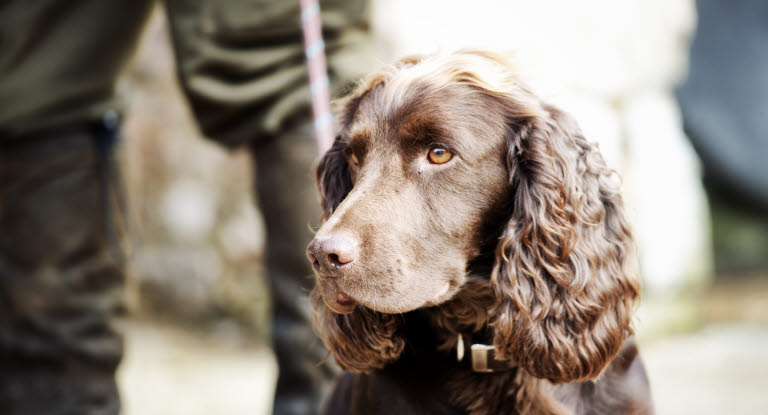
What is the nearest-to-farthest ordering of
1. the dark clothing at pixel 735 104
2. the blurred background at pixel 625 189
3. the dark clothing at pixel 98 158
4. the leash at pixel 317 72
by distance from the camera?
1. the leash at pixel 317 72
2. the dark clothing at pixel 98 158
3. the blurred background at pixel 625 189
4. the dark clothing at pixel 735 104

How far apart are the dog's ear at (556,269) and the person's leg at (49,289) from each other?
1.54m

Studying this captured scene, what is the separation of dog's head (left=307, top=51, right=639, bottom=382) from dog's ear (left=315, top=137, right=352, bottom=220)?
23cm

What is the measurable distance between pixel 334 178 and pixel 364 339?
1.43ft

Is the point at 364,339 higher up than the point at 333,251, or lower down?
lower down

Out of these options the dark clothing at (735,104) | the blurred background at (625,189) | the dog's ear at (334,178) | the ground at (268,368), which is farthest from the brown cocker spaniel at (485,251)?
the dark clothing at (735,104)

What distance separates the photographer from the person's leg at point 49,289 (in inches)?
97.3

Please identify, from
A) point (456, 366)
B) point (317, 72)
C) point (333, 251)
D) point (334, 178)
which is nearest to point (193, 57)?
point (317, 72)

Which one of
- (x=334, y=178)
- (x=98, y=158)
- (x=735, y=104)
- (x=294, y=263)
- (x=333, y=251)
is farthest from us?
(x=735, y=104)

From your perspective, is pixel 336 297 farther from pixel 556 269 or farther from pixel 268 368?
pixel 268 368

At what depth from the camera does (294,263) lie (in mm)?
2262

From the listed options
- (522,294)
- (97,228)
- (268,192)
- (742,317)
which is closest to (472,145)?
(522,294)

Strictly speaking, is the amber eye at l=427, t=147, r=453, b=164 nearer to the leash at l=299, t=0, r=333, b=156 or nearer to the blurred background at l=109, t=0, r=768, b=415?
the leash at l=299, t=0, r=333, b=156

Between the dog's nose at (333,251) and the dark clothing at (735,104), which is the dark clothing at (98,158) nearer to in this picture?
the dog's nose at (333,251)

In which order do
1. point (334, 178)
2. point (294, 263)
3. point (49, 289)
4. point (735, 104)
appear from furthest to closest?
point (735, 104)
point (49, 289)
point (294, 263)
point (334, 178)
